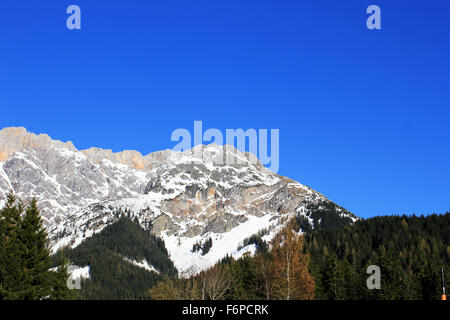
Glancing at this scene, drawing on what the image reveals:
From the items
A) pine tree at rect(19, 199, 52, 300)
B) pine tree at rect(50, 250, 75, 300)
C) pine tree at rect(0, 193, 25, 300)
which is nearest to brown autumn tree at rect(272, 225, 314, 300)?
pine tree at rect(19, 199, 52, 300)

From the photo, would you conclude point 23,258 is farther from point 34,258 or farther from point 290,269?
point 290,269

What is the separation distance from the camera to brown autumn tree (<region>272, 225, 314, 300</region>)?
201 ft

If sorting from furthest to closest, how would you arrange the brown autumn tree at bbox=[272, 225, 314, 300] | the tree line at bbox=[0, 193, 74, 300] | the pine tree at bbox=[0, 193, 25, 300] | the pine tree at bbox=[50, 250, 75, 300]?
the pine tree at bbox=[50, 250, 75, 300] < the brown autumn tree at bbox=[272, 225, 314, 300] < the tree line at bbox=[0, 193, 74, 300] < the pine tree at bbox=[0, 193, 25, 300]

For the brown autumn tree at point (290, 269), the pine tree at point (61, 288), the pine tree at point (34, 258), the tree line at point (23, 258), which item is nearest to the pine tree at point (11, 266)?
the tree line at point (23, 258)

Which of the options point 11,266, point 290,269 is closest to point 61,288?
point 11,266

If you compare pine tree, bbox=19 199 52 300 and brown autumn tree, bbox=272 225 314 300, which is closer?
pine tree, bbox=19 199 52 300

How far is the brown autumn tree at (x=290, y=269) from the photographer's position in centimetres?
6138

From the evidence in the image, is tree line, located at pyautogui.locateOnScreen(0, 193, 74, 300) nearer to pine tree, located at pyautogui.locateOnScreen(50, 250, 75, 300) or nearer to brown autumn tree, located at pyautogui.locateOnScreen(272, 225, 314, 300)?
pine tree, located at pyautogui.locateOnScreen(50, 250, 75, 300)

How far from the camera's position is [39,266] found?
5969 centimetres

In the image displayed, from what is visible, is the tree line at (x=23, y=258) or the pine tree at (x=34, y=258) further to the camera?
the pine tree at (x=34, y=258)

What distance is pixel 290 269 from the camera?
62.6 meters

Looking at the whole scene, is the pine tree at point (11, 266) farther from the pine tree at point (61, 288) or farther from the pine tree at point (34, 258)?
the pine tree at point (61, 288)
